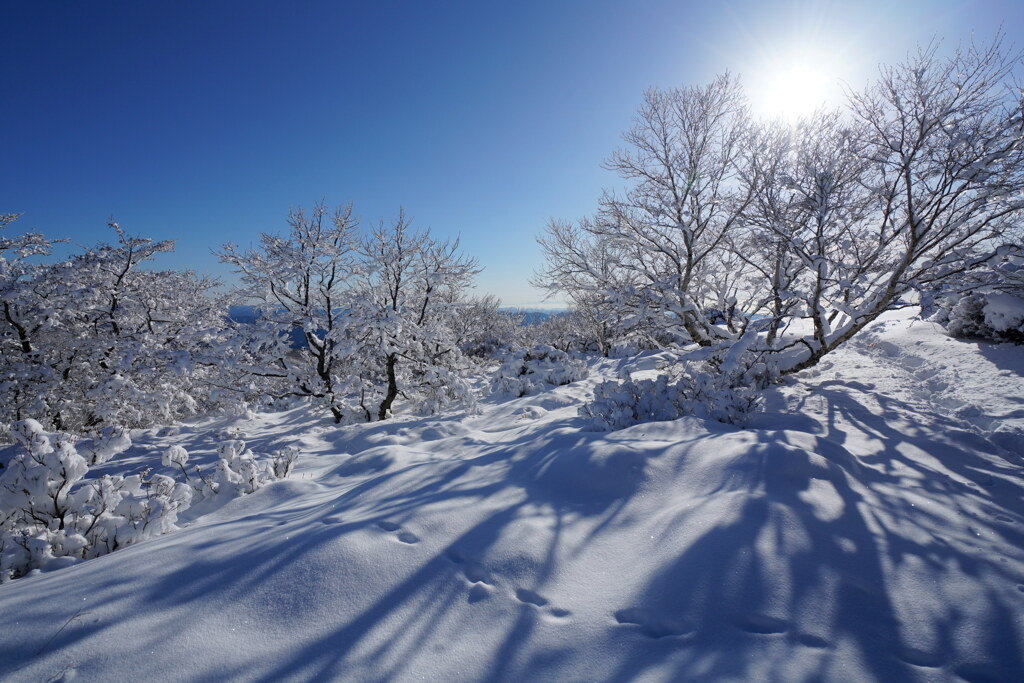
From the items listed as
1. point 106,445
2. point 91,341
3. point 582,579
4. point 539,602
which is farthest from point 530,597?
point 91,341

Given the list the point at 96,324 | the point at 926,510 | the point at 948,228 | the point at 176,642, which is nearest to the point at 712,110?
the point at 948,228

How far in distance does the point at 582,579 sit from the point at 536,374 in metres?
9.20

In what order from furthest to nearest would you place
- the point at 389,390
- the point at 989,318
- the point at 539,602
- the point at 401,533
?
the point at 389,390 → the point at 989,318 → the point at 401,533 → the point at 539,602

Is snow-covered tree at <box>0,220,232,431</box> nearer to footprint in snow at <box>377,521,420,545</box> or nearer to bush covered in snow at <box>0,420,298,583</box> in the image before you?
bush covered in snow at <box>0,420,298,583</box>

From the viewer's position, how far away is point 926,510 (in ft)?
7.95

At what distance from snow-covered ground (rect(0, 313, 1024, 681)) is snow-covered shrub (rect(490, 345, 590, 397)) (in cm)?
596

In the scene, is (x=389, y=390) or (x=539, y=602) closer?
(x=539, y=602)

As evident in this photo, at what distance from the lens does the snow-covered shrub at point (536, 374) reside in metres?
9.30

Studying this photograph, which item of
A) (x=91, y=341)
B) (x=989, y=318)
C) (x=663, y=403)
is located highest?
(x=91, y=341)

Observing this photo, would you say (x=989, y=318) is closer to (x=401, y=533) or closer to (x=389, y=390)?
(x=401, y=533)

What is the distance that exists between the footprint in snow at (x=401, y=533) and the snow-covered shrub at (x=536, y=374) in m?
6.91

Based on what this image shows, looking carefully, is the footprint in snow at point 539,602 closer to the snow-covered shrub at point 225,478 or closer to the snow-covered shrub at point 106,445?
the snow-covered shrub at point 225,478

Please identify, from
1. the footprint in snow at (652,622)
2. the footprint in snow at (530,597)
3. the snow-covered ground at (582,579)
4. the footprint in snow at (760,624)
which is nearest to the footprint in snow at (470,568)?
the snow-covered ground at (582,579)

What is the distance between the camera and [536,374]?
11055 mm
